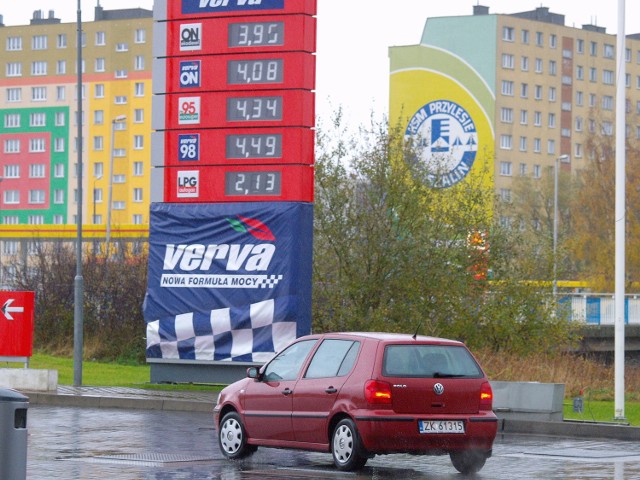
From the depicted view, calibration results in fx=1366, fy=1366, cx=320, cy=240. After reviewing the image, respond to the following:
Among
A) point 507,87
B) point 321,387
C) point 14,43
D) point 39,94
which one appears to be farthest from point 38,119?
point 321,387

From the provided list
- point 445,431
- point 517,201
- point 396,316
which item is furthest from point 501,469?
point 517,201

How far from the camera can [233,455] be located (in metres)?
14.8

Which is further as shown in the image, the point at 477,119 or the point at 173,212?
the point at 477,119

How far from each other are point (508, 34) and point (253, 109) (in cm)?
9415

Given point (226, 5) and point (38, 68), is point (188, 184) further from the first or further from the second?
point (38, 68)

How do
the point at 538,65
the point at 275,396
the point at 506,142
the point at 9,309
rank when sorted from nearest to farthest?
the point at 275,396 < the point at 9,309 < the point at 506,142 < the point at 538,65

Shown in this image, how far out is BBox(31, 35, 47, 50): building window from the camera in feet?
402

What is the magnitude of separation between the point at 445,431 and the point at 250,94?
513 inches

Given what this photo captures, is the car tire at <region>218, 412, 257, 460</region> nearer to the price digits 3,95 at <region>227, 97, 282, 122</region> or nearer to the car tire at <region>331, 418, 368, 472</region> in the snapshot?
the car tire at <region>331, 418, 368, 472</region>

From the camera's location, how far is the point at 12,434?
8.28m

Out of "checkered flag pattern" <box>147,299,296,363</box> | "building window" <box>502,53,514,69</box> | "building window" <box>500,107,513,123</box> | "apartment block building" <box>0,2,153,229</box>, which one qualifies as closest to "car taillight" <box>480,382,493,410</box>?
"checkered flag pattern" <box>147,299,296,363</box>

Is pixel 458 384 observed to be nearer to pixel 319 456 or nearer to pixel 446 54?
pixel 319 456

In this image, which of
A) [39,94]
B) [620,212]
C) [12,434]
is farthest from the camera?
[39,94]

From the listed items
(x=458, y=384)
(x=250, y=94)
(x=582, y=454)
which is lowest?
(x=582, y=454)
